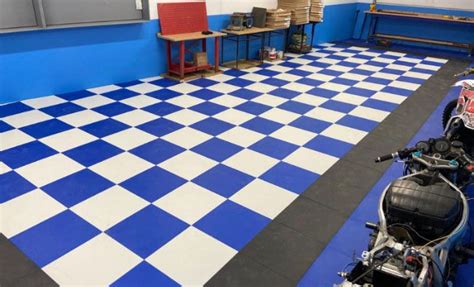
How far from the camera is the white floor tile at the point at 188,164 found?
121 inches

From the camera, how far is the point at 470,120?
9.18 ft

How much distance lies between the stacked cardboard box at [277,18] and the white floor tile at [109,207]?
4.80 m

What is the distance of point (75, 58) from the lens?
4691mm

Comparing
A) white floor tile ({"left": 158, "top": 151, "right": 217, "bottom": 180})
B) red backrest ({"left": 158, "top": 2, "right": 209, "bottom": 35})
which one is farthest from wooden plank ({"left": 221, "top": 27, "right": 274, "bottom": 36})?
white floor tile ({"left": 158, "top": 151, "right": 217, "bottom": 180})

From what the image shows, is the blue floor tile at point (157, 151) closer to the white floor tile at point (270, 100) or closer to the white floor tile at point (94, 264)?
the white floor tile at point (94, 264)

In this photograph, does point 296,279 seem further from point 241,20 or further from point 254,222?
point 241,20

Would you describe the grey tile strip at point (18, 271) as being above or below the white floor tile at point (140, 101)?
below

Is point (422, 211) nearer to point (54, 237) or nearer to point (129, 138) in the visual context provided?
point (54, 237)

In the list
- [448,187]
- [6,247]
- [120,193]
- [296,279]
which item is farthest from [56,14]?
[448,187]

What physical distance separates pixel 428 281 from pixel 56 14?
466 cm

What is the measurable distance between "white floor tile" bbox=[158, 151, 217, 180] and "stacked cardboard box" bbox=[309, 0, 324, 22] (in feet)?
17.9

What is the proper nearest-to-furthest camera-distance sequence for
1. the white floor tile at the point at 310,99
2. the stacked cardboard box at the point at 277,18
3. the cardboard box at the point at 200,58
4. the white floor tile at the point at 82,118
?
the white floor tile at the point at 82,118
the white floor tile at the point at 310,99
the cardboard box at the point at 200,58
the stacked cardboard box at the point at 277,18

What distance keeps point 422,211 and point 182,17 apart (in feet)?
15.8

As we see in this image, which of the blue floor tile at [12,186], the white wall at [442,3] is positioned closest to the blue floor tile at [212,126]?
the blue floor tile at [12,186]
